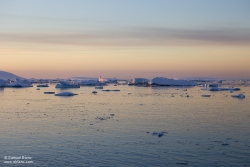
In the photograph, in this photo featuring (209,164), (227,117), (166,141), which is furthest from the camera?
(227,117)

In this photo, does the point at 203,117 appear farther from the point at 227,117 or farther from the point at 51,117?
the point at 51,117

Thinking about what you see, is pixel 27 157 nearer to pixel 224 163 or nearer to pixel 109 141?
pixel 109 141

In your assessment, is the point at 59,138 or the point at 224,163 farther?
the point at 59,138

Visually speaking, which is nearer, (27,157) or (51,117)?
(27,157)

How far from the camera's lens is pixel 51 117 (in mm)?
16797

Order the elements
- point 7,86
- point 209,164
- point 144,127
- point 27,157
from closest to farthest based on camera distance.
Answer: point 209,164 → point 27,157 → point 144,127 → point 7,86

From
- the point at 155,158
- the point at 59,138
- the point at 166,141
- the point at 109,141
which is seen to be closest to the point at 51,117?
the point at 59,138

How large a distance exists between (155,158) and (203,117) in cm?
818

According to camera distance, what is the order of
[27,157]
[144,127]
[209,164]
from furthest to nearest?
1. [144,127]
2. [27,157]
3. [209,164]

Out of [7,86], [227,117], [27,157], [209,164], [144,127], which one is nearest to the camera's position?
[209,164]

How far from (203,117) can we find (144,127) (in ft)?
14.6

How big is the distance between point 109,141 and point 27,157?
2869mm

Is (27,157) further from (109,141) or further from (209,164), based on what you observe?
(209,164)

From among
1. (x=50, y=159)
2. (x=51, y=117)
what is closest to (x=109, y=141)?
(x=50, y=159)
